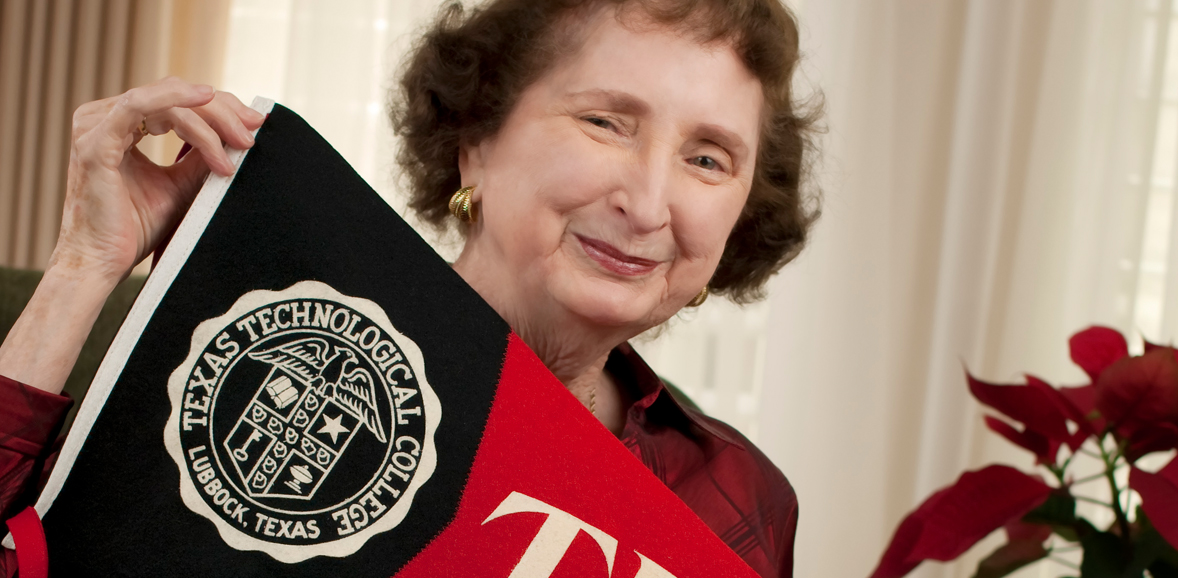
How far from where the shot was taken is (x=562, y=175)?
0.94 meters

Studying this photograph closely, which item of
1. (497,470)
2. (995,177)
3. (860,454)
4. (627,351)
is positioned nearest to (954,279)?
(995,177)

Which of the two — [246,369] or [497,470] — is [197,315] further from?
[497,470]

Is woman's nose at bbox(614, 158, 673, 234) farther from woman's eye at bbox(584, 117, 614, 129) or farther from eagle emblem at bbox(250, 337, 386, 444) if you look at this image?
eagle emblem at bbox(250, 337, 386, 444)

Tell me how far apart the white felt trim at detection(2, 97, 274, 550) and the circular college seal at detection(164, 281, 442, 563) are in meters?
0.05

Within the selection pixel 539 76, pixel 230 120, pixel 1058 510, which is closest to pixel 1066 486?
pixel 1058 510

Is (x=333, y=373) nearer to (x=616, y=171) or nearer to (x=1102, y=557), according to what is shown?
(x=616, y=171)

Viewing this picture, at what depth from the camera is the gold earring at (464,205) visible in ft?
3.43

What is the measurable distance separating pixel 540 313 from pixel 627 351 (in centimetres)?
28

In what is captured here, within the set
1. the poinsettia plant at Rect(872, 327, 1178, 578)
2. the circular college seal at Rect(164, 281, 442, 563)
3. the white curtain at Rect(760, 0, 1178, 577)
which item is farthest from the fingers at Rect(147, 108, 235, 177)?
the white curtain at Rect(760, 0, 1178, 577)

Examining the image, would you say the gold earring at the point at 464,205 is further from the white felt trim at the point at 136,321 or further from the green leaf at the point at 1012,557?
the green leaf at the point at 1012,557

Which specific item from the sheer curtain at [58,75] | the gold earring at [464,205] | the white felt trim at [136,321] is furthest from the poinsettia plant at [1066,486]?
the sheer curtain at [58,75]

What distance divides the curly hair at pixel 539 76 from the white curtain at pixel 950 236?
1097mm

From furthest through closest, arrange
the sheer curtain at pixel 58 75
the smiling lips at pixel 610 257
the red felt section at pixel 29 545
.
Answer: the sheer curtain at pixel 58 75, the smiling lips at pixel 610 257, the red felt section at pixel 29 545

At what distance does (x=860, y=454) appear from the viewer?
Result: 2.49 meters
